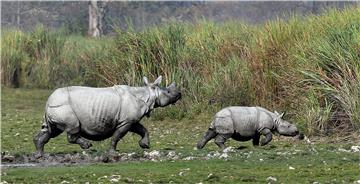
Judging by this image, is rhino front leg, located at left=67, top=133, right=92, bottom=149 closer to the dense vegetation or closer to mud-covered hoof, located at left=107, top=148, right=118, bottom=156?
mud-covered hoof, located at left=107, top=148, right=118, bottom=156

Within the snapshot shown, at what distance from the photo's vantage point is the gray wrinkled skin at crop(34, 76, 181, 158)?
49.3 ft

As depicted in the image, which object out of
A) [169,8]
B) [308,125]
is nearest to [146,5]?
[169,8]

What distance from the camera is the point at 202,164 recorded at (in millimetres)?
13812

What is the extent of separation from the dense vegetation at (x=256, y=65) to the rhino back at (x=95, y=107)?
4.32 meters

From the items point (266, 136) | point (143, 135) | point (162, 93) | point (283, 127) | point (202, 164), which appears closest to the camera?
point (202, 164)

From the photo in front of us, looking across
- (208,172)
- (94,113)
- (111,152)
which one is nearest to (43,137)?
(94,113)

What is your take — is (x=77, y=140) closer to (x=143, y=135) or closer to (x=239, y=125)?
(x=143, y=135)

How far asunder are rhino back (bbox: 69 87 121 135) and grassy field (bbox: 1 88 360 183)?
630 millimetres

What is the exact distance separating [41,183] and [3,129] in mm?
9001

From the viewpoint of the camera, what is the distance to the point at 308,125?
59.6 feet

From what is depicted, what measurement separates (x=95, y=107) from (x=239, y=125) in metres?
2.45

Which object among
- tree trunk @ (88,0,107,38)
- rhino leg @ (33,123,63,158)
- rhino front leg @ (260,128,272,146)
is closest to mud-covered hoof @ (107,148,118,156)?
rhino leg @ (33,123,63,158)

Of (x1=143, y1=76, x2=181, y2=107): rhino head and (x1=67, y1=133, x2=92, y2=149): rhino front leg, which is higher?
(x1=143, y1=76, x2=181, y2=107): rhino head

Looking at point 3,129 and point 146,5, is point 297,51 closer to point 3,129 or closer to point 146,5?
point 3,129
